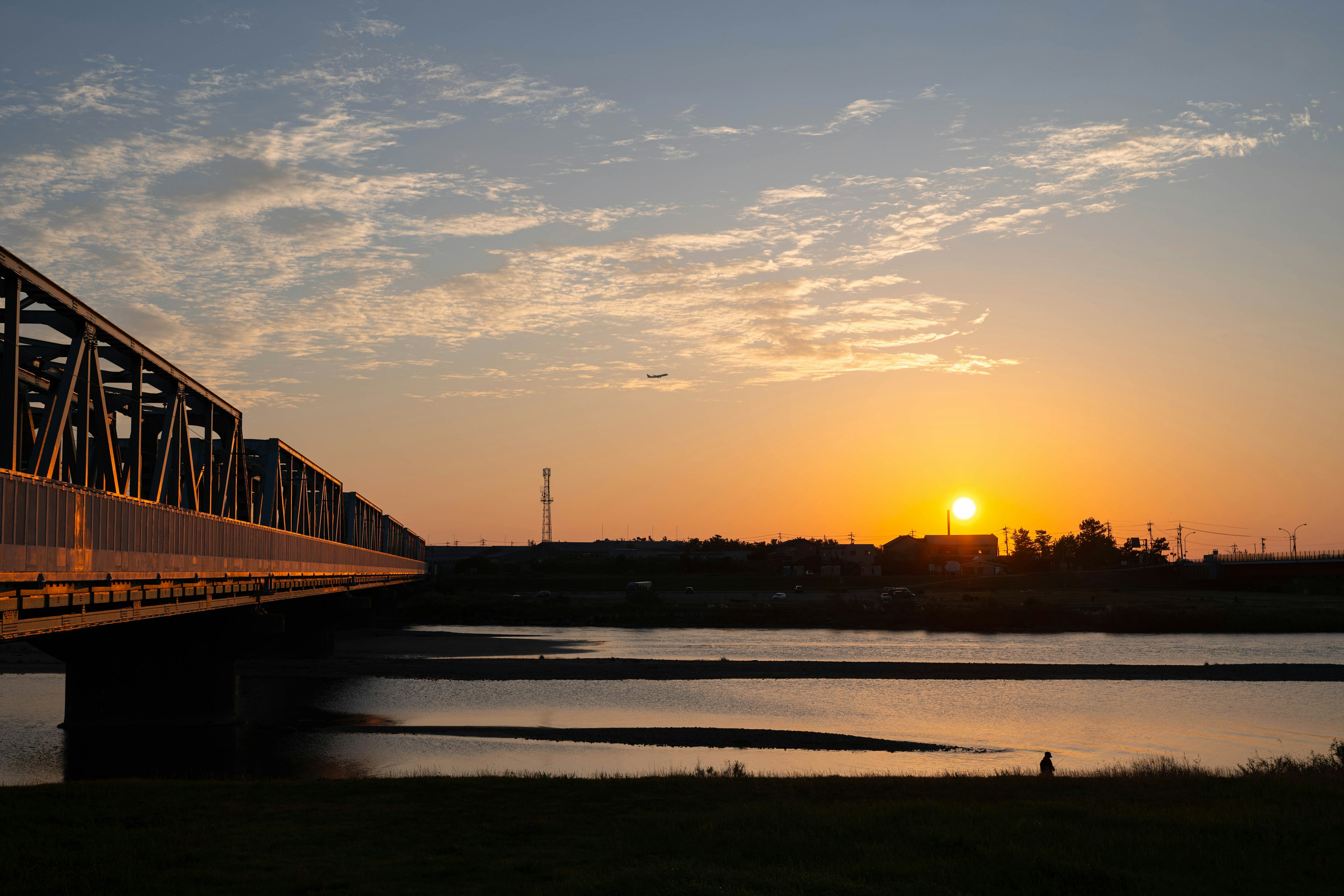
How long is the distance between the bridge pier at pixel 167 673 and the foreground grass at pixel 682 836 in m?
17.3

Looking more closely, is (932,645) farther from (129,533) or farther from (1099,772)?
(129,533)

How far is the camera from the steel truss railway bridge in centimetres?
2178

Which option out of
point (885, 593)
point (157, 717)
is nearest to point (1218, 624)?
point (885, 593)

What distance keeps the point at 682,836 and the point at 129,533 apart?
1544cm

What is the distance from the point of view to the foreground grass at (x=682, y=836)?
1706cm

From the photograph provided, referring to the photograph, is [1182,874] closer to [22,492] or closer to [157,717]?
[22,492]

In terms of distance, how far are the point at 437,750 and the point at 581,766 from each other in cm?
636

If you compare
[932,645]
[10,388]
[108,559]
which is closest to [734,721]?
[108,559]

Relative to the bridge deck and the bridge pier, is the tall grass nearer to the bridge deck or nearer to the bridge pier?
the bridge deck

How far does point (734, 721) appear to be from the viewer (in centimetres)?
4550

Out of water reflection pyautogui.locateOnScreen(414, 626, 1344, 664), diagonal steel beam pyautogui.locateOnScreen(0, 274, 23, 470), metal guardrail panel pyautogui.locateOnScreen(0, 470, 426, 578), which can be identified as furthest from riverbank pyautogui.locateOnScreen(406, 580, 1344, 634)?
diagonal steel beam pyautogui.locateOnScreen(0, 274, 23, 470)

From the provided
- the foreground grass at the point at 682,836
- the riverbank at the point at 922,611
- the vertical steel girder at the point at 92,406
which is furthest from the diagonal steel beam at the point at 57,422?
the riverbank at the point at 922,611

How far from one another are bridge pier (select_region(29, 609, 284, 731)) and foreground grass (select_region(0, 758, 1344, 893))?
17.3m

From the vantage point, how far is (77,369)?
25.4 meters
